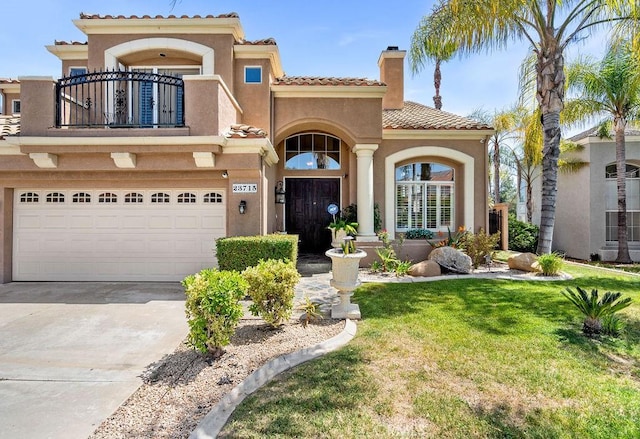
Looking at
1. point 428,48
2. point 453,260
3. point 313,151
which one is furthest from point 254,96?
point 453,260

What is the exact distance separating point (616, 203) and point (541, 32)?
41.5ft

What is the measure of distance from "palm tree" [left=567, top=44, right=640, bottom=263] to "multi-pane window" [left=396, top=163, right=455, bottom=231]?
7.91 metres

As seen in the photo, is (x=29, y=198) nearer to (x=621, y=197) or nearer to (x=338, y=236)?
(x=338, y=236)

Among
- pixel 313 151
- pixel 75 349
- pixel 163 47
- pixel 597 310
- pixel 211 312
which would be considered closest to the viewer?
pixel 211 312

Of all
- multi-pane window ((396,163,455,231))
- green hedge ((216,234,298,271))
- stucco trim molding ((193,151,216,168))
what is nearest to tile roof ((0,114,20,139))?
stucco trim molding ((193,151,216,168))

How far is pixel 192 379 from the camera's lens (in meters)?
4.30

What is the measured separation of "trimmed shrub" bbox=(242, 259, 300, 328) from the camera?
18.5 ft

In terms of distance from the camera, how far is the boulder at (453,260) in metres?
10.8

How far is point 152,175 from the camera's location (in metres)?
9.67

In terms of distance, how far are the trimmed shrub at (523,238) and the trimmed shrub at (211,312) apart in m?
19.4

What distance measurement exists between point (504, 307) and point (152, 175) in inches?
387

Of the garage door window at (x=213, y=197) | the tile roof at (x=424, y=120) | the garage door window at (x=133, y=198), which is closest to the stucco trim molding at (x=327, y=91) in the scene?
the tile roof at (x=424, y=120)

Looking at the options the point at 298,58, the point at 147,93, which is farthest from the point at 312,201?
the point at 147,93

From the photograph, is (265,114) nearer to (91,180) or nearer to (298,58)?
(298,58)
